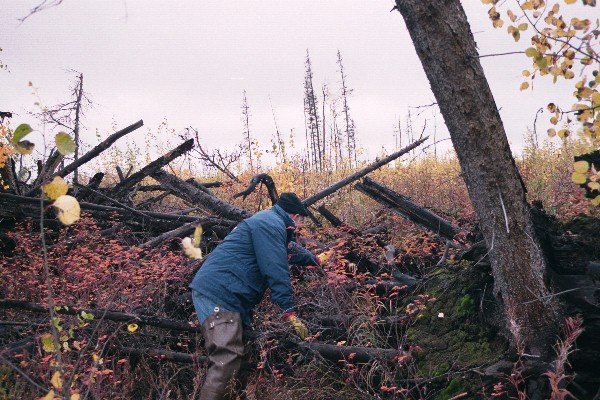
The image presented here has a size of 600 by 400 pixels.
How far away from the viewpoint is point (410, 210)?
6777 mm

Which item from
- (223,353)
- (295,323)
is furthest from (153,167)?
(295,323)

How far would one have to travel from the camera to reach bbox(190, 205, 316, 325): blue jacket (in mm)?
4516

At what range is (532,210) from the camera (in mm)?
4113

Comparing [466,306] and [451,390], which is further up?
[466,306]

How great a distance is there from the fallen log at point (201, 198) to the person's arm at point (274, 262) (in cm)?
267

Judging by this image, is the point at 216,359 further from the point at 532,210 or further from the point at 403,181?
the point at 403,181

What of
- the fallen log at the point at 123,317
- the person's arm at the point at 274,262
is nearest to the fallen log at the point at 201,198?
the fallen log at the point at 123,317

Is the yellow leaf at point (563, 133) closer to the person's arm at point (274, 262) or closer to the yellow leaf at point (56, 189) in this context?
the person's arm at point (274, 262)

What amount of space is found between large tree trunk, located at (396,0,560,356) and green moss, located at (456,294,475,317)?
0.85 metres

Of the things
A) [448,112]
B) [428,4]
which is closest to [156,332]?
[448,112]

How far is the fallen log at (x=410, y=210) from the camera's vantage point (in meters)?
6.62

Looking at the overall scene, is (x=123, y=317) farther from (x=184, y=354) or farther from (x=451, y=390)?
(x=451, y=390)

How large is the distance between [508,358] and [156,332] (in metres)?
3.63

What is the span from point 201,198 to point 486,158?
196 inches
